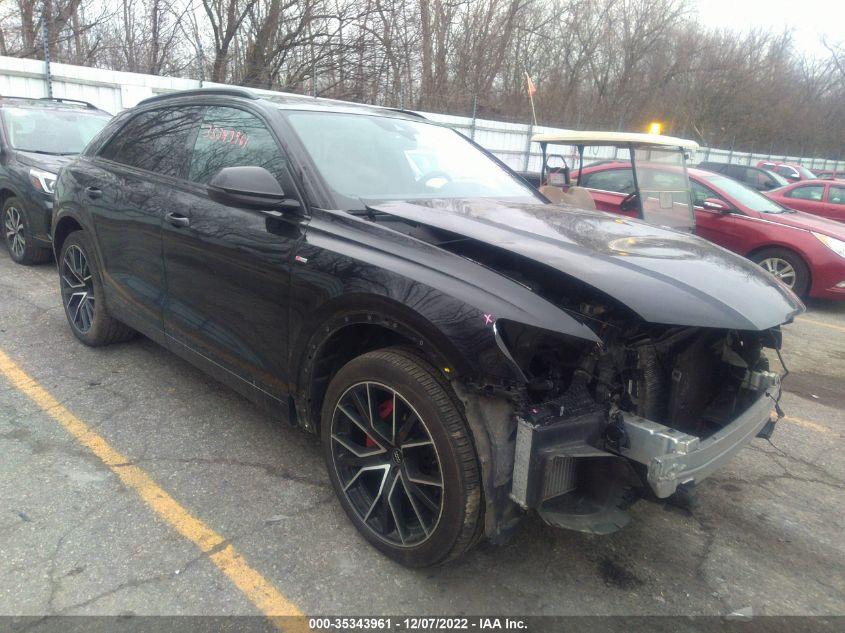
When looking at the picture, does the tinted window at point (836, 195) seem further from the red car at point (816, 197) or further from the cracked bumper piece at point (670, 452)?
the cracked bumper piece at point (670, 452)

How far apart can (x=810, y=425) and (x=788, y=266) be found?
435cm

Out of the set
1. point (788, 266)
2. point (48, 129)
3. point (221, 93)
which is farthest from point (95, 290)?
point (788, 266)

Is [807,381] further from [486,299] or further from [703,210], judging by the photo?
[486,299]

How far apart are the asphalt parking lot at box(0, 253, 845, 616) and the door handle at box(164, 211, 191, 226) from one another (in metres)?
1.18

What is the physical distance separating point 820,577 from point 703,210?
21.3 feet

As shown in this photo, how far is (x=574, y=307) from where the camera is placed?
A: 94.1 inches

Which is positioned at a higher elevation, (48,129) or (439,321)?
(48,129)

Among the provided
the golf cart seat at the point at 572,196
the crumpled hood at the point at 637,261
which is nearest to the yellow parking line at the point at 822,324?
the golf cart seat at the point at 572,196

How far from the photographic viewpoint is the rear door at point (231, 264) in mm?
2947

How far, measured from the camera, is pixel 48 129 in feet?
24.7

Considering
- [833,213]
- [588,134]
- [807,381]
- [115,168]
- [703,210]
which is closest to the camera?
[115,168]

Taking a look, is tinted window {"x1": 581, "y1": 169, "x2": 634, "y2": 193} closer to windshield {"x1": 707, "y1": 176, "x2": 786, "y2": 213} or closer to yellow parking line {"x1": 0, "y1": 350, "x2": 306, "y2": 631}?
windshield {"x1": 707, "y1": 176, "x2": 786, "y2": 213}

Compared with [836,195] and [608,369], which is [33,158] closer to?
[608,369]

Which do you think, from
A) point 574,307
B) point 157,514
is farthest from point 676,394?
point 157,514
